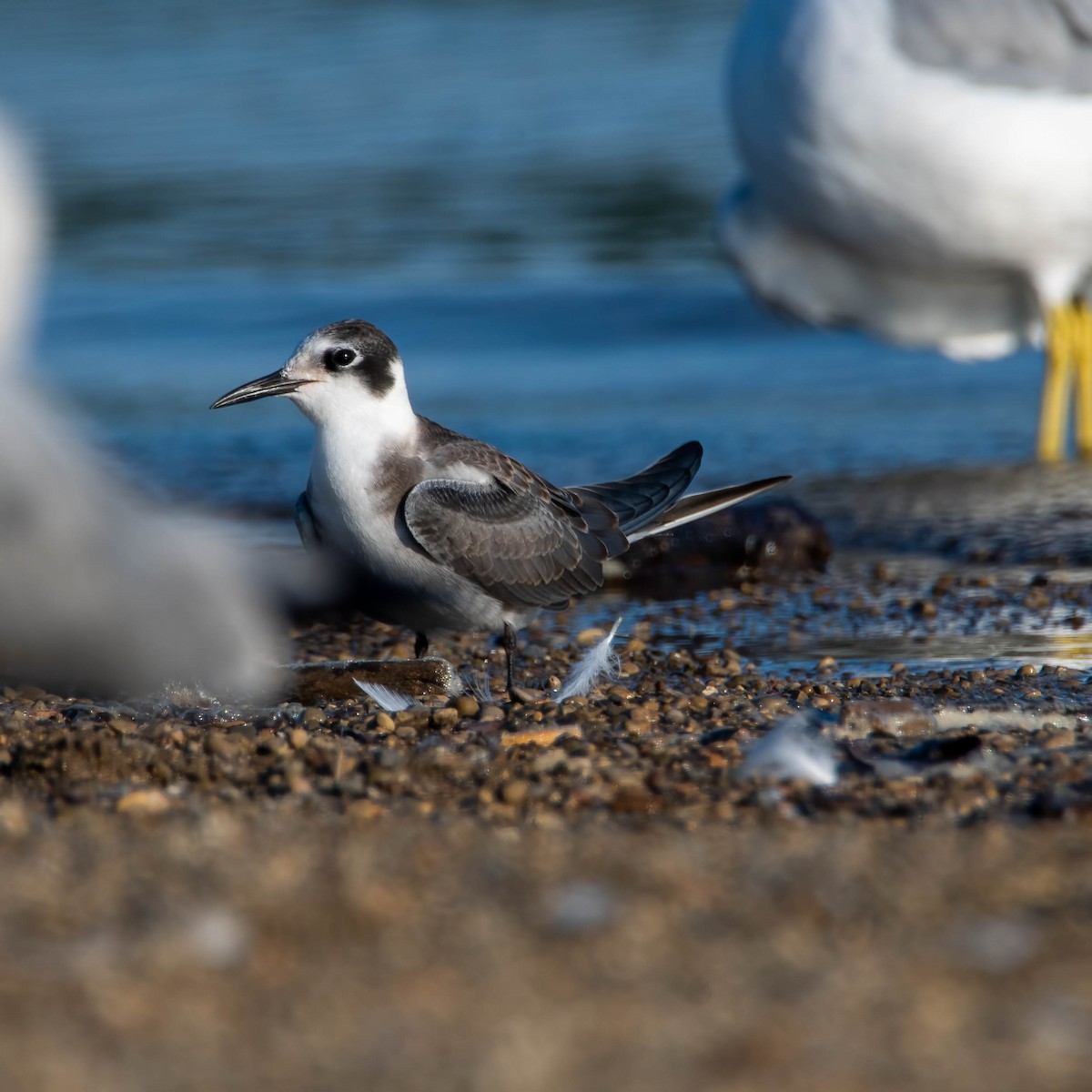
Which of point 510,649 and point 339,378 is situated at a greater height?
point 339,378

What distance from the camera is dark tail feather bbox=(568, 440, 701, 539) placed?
17.5 ft

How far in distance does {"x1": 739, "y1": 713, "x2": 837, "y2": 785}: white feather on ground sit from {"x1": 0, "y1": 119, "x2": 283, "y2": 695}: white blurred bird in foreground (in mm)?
1460

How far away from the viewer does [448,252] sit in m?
14.5

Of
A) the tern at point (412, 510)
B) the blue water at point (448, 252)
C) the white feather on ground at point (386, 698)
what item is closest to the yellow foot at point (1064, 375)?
the blue water at point (448, 252)

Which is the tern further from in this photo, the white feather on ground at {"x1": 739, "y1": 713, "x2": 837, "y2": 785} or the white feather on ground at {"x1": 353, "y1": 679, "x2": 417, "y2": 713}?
the white feather on ground at {"x1": 739, "y1": 713, "x2": 837, "y2": 785}

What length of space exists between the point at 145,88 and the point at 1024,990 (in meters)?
21.9

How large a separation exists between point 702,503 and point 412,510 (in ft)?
3.39

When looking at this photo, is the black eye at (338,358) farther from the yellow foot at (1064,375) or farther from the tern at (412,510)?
the yellow foot at (1064,375)

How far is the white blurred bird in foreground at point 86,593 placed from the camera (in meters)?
4.58

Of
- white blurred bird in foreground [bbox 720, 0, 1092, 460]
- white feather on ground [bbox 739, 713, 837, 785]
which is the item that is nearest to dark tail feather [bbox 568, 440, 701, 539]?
white feather on ground [bbox 739, 713, 837, 785]

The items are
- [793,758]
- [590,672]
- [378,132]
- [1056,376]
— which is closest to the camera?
[793,758]

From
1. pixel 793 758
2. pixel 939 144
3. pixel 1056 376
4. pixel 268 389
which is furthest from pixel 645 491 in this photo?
pixel 1056 376

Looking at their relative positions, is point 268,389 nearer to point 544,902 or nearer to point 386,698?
point 386,698

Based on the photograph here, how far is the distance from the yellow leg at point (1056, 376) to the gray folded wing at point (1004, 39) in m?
1.09
